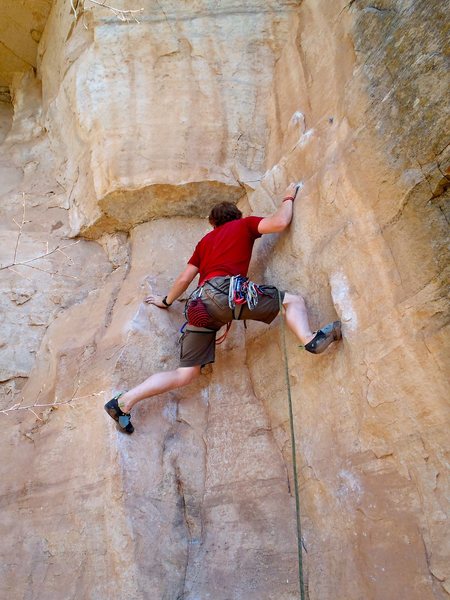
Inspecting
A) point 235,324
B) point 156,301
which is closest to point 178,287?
point 156,301

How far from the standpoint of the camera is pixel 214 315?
3.93 m

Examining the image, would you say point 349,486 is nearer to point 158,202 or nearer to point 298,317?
point 298,317

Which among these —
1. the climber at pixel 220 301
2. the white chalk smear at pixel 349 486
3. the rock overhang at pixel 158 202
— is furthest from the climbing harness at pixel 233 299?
the rock overhang at pixel 158 202

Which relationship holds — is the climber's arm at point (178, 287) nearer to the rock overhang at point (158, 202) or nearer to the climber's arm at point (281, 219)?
the climber's arm at point (281, 219)

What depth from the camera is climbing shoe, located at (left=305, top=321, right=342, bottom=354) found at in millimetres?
3373

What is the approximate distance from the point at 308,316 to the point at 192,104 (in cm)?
229

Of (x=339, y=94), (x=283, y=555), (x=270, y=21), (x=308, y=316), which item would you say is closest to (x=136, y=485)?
(x=283, y=555)

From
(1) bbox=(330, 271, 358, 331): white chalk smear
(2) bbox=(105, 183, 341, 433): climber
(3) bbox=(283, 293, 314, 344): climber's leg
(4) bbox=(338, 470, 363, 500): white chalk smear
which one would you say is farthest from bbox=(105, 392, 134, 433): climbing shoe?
(1) bbox=(330, 271, 358, 331): white chalk smear

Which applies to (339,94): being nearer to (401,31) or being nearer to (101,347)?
(401,31)

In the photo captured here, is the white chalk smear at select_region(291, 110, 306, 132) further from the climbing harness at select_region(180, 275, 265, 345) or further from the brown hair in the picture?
the climbing harness at select_region(180, 275, 265, 345)

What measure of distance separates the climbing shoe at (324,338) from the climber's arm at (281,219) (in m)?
0.86

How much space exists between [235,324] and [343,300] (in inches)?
45.5

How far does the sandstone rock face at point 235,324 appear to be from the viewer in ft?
9.94

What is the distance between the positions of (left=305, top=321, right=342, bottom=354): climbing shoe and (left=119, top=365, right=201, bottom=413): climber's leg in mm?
909
